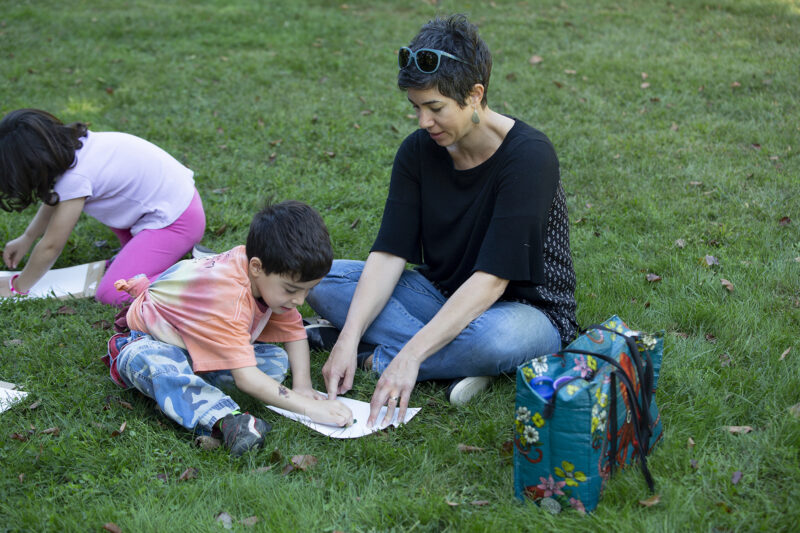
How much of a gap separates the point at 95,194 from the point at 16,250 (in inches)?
29.9

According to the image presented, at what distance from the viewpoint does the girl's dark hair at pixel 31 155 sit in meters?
3.86

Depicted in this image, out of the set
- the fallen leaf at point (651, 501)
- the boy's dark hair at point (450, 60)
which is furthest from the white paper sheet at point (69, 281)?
the fallen leaf at point (651, 501)

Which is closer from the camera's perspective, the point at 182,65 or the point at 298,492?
the point at 298,492

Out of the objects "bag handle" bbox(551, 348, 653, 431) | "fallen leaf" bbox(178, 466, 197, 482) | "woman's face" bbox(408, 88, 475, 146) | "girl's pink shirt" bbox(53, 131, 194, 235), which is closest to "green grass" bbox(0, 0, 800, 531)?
"fallen leaf" bbox(178, 466, 197, 482)

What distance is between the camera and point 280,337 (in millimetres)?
3262

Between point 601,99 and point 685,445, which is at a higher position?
point 601,99

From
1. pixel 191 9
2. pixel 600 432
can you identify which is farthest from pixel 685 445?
pixel 191 9

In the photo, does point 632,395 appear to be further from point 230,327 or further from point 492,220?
point 230,327

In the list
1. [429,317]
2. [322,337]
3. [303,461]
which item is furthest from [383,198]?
[303,461]

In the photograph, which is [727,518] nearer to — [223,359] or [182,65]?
[223,359]

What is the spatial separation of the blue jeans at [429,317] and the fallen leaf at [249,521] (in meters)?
Result: 1.03

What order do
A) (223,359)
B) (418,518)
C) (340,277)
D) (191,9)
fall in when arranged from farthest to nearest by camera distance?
(191,9), (340,277), (223,359), (418,518)

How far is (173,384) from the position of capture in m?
2.88

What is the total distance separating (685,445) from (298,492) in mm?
1442
